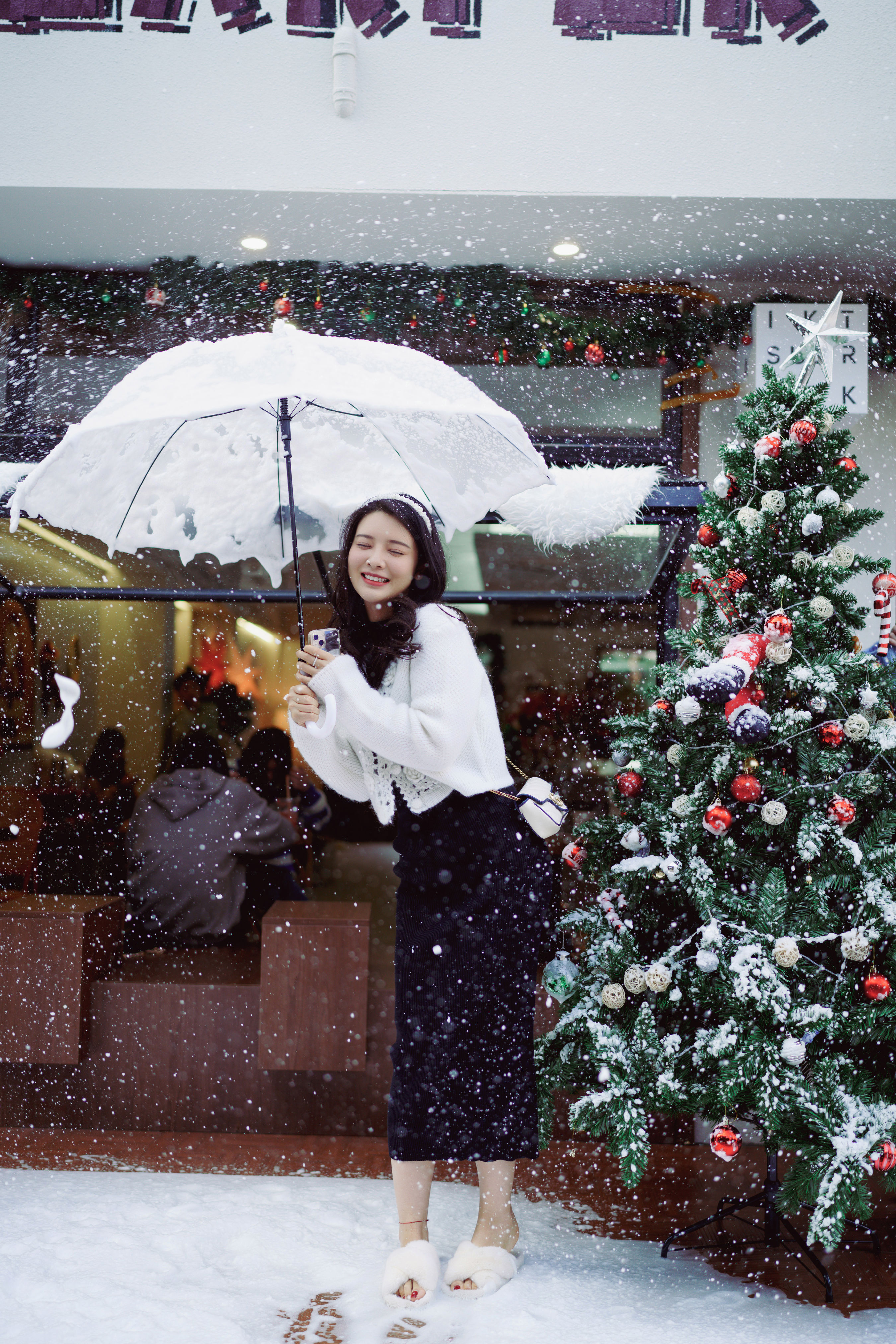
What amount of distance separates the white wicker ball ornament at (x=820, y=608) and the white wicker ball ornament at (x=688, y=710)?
40cm

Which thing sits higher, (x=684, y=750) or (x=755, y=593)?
(x=755, y=593)

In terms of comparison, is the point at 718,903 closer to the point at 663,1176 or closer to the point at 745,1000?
the point at 745,1000

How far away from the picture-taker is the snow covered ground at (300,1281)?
2213mm

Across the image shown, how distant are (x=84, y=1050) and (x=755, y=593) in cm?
286

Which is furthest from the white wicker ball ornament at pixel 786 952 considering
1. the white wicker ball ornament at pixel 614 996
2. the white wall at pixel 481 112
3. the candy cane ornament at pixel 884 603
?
the white wall at pixel 481 112

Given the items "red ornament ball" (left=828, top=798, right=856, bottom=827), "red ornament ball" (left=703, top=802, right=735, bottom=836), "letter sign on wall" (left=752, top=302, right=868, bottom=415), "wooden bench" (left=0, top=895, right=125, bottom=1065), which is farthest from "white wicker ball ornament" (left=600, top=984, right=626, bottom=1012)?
"letter sign on wall" (left=752, top=302, right=868, bottom=415)

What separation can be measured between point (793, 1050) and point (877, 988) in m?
0.26

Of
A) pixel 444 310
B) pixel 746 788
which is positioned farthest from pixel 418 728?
pixel 444 310

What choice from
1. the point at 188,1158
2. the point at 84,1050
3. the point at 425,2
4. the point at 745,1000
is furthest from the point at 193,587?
the point at 745,1000

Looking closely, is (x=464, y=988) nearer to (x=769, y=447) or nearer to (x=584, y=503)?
(x=769, y=447)

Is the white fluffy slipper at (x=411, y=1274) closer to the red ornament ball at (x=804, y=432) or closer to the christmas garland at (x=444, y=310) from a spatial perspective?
the red ornament ball at (x=804, y=432)

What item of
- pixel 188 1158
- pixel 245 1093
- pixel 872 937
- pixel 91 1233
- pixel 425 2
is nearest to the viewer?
pixel 872 937

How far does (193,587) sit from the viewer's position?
456 centimetres

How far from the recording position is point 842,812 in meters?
2.55
